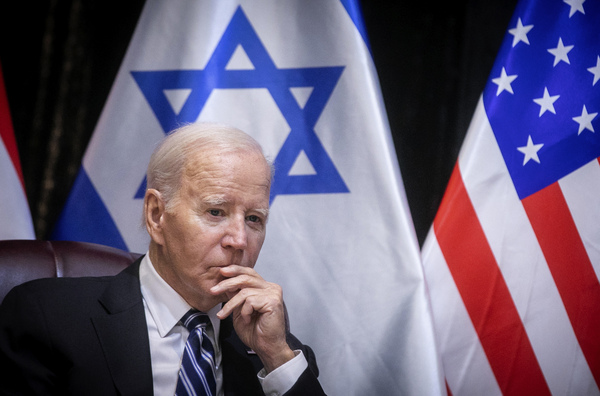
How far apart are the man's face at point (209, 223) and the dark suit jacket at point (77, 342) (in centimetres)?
15

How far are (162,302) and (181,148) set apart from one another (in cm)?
42

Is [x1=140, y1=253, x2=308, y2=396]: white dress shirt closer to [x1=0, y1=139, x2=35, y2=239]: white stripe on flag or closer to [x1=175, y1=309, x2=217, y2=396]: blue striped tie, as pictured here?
[x1=175, y1=309, x2=217, y2=396]: blue striped tie

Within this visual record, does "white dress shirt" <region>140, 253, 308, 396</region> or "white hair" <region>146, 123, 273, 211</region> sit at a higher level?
"white hair" <region>146, 123, 273, 211</region>

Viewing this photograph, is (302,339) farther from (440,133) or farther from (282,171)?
(440,133)

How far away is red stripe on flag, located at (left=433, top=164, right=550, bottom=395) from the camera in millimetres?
1900

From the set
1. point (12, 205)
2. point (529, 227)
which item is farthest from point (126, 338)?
point (529, 227)

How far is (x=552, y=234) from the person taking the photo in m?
1.92

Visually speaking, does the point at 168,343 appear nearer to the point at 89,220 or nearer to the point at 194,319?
the point at 194,319

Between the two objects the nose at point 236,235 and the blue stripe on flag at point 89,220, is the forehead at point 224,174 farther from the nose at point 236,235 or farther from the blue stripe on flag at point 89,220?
the blue stripe on flag at point 89,220

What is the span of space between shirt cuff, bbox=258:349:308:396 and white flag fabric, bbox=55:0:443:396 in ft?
1.80

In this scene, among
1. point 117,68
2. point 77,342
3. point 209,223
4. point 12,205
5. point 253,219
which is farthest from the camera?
point 117,68

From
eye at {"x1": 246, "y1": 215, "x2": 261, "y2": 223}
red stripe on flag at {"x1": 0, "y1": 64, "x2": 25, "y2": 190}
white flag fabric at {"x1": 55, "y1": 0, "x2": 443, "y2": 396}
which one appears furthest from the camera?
red stripe on flag at {"x1": 0, "y1": 64, "x2": 25, "y2": 190}

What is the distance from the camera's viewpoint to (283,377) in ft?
4.76

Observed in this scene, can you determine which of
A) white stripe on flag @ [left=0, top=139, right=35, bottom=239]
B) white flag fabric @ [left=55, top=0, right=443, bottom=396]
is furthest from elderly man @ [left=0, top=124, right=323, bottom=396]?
white stripe on flag @ [left=0, top=139, right=35, bottom=239]
